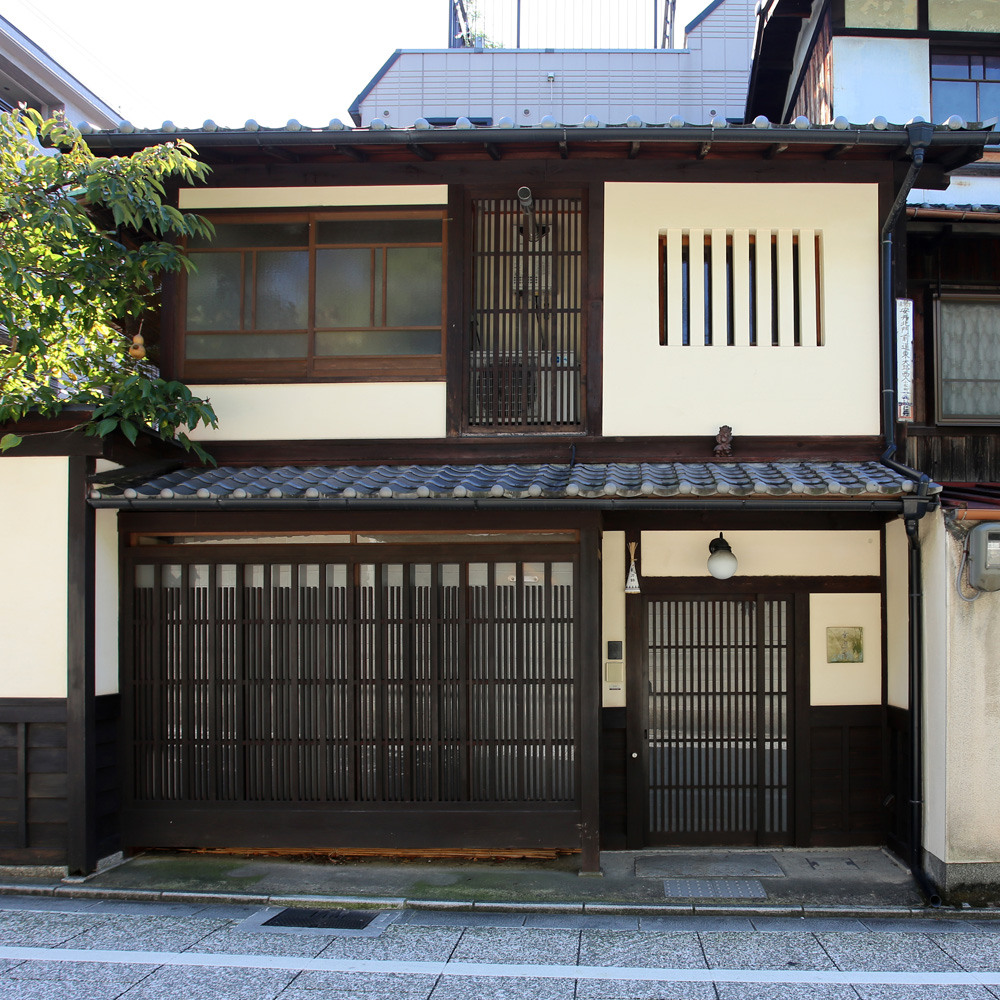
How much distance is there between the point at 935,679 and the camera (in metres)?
7.56

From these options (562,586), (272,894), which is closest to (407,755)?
(272,894)

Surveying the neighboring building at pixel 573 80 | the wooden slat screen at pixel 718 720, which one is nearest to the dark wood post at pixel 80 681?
the wooden slat screen at pixel 718 720

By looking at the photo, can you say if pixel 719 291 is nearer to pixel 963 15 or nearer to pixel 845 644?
pixel 845 644

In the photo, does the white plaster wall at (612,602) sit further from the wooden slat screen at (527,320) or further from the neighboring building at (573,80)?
the neighboring building at (573,80)

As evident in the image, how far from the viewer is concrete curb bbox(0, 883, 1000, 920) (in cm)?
712

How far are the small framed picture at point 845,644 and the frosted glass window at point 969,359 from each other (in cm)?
320

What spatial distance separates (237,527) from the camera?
27.1 feet

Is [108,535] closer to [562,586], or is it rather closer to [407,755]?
[407,755]

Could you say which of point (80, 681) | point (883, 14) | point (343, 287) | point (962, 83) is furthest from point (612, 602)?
point (883, 14)

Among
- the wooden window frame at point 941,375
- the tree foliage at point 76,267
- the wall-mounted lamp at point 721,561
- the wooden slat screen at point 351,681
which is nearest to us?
the tree foliage at point 76,267

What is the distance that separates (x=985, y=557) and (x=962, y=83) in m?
7.96

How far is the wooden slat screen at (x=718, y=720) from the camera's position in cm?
875

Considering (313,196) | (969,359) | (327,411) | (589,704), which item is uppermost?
(313,196)

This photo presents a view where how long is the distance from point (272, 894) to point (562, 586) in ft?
13.4
